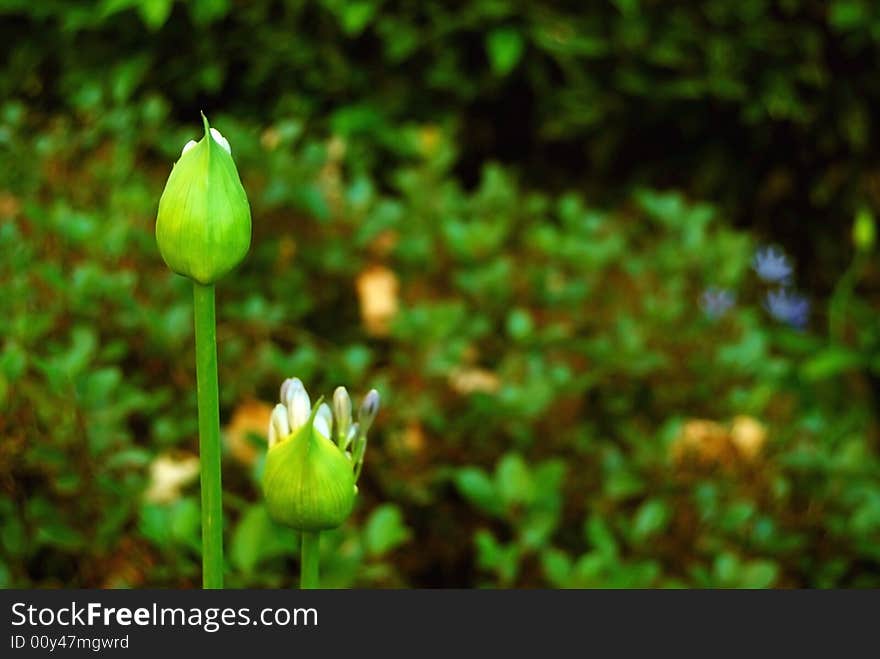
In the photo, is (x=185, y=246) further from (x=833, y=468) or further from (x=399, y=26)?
(x=399, y=26)

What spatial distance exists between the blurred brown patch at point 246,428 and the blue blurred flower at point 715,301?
80 centimetres

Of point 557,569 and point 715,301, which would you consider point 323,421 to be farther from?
point 715,301

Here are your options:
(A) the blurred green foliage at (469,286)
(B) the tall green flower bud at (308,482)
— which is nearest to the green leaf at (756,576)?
(A) the blurred green foliage at (469,286)

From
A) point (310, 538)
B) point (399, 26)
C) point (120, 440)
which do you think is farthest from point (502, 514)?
point (399, 26)

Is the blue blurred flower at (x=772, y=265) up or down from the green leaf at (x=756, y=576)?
up

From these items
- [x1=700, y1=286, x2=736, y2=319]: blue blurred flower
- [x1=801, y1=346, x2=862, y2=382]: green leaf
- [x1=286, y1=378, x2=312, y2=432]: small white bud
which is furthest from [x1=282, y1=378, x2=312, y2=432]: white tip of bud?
[x1=801, y1=346, x2=862, y2=382]: green leaf

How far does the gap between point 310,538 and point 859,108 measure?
2.07m

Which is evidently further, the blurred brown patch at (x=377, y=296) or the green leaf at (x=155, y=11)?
the green leaf at (x=155, y=11)

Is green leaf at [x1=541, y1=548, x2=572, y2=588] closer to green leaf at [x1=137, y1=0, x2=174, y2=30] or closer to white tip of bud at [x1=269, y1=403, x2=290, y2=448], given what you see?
white tip of bud at [x1=269, y1=403, x2=290, y2=448]

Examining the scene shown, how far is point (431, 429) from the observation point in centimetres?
155

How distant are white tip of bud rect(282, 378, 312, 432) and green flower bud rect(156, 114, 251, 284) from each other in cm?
14

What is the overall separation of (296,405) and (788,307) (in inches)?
83.6

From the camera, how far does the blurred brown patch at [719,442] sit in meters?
1.61

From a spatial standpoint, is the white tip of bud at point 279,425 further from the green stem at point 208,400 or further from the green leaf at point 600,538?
the green leaf at point 600,538
